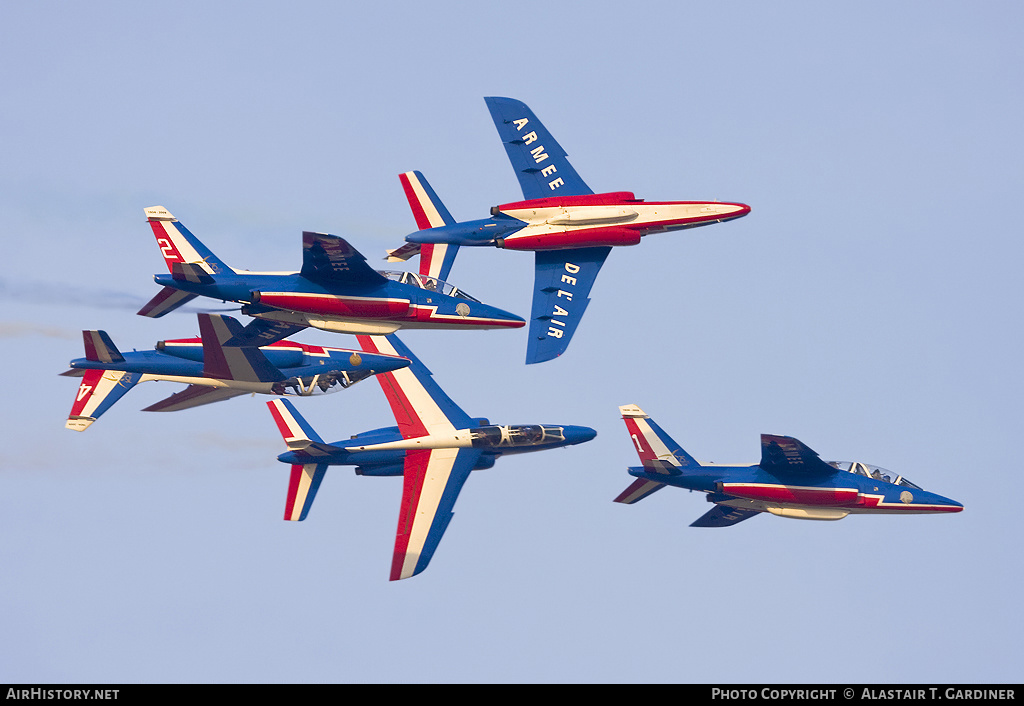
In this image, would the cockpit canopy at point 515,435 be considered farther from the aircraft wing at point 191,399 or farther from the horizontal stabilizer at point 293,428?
the aircraft wing at point 191,399

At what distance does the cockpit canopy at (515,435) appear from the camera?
3125 inches

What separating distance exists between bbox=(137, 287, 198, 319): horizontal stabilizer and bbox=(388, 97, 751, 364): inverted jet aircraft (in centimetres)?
1132

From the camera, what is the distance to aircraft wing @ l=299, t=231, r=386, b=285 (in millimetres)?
69250

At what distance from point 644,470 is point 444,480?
444 inches

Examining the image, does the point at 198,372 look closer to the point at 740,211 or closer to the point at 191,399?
the point at 191,399

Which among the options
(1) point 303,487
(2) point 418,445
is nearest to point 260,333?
(1) point 303,487

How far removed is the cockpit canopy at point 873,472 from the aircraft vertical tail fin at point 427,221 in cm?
2219

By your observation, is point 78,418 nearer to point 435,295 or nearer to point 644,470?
point 435,295

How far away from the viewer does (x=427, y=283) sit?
243 ft

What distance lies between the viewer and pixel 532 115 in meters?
84.2

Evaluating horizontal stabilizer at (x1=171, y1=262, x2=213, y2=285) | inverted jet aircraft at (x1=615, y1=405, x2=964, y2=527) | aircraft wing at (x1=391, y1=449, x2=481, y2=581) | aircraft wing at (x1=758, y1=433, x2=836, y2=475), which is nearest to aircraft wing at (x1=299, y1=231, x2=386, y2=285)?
horizontal stabilizer at (x1=171, y1=262, x2=213, y2=285)
